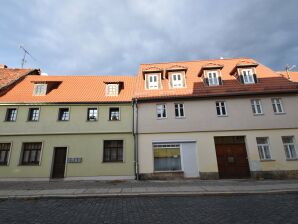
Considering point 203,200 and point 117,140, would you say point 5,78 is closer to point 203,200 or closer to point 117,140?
point 117,140

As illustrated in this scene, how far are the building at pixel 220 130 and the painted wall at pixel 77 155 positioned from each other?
4.47 feet

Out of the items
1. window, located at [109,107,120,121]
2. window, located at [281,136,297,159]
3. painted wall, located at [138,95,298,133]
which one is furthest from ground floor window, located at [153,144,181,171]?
window, located at [281,136,297,159]

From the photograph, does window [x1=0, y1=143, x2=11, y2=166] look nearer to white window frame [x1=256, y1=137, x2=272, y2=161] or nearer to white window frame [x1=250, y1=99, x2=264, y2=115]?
white window frame [x1=256, y1=137, x2=272, y2=161]

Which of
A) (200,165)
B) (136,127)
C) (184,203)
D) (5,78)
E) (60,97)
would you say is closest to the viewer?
(184,203)

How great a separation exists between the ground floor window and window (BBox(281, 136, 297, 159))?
8940 mm

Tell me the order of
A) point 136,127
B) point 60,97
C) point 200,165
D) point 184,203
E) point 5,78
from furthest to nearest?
1. point 5,78
2. point 60,97
3. point 136,127
4. point 200,165
5. point 184,203

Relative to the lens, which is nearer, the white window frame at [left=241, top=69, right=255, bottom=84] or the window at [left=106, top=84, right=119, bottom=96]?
the white window frame at [left=241, top=69, right=255, bottom=84]

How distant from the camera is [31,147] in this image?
16.2 meters

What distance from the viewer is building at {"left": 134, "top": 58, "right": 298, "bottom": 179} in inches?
594

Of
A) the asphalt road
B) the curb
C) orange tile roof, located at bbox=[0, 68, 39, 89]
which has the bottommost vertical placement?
the asphalt road

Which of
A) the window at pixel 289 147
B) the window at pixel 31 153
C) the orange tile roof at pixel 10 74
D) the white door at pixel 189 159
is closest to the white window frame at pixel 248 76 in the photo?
the window at pixel 289 147

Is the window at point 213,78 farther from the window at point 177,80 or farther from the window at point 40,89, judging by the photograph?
the window at point 40,89

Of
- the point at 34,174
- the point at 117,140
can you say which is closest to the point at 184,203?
the point at 117,140

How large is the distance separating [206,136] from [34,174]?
48.8 ft
